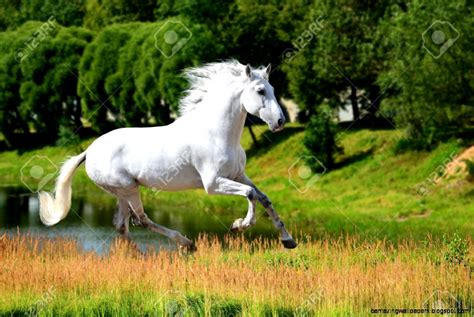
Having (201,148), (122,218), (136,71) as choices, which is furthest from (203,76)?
(136,71)

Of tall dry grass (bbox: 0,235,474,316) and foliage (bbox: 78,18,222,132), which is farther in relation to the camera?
foliage (bbox: 78,18,222,132)

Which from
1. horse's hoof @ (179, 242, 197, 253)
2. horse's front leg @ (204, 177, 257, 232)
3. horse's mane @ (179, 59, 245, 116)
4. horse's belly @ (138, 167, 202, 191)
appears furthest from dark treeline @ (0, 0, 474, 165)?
horse's front leg @ (204, 177, 257, 232)

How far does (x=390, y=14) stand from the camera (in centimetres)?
3822

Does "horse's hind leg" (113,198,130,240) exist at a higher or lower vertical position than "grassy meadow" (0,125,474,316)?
higher

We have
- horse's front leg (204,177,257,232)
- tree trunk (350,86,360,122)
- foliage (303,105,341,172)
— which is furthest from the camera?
tree trunk (350,86,360,122)

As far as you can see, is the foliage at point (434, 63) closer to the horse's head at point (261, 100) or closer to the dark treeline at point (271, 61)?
the dark treeline at point (271, 61)

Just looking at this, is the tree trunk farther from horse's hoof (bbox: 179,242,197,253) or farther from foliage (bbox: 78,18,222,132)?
horse's hoof (bbox: 179,242,197,253)

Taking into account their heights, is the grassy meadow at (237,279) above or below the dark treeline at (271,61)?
below

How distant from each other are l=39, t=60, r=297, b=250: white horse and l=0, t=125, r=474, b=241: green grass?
35.3 ft

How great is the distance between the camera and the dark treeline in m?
30.4

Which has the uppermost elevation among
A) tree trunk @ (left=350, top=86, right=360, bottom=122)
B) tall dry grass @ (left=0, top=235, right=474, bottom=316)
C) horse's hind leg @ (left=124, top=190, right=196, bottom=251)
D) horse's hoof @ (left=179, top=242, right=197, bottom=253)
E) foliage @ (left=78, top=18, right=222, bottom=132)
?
foliage @ (left=78, top=18, right=222, bottom=132)

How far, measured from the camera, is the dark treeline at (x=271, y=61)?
30391mm

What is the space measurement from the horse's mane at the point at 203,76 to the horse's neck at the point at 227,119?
0.40 m

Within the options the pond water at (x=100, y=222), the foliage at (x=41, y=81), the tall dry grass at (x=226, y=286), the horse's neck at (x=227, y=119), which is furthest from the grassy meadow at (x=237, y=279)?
the foliage at (x=41, y=81)
